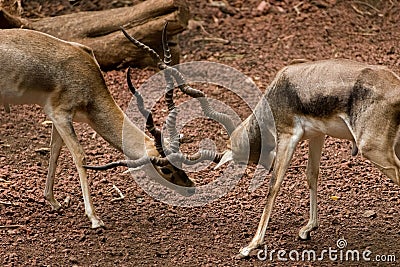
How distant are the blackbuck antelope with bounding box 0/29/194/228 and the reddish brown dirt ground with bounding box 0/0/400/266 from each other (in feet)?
1.24

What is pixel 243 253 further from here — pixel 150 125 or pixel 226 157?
pixel 150 125

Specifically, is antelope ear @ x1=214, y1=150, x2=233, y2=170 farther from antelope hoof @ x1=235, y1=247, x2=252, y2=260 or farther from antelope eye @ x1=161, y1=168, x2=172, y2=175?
antelope hoof @ x1=235, y1=247, x2=252, y2=260

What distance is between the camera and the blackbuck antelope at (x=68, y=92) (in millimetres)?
7293

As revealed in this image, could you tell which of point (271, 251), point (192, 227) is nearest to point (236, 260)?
point (271, 251)

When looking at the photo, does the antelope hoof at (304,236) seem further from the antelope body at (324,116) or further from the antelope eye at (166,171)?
the antelope eye at (166,171)

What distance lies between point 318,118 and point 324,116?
0.07 metres

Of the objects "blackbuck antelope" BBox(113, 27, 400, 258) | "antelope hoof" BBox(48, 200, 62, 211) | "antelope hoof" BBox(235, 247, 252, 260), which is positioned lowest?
"antelope hoof" BBox(48, 200, 62, 211)

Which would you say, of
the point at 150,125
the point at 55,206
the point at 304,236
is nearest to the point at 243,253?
the point at 304,236

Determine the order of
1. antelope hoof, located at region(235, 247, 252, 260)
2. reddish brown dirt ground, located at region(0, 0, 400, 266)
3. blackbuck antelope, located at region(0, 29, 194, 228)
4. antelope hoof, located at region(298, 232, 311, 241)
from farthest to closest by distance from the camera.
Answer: blackbuck antelope, located at region(0, 29, 194, 228) → antelope hoof, located at region(298, 232, 311, 241) → reddish brown dirt ground, located at region(0, 0, 400, 266) → antelope hoof, located at region(235, 247, 252, 260)

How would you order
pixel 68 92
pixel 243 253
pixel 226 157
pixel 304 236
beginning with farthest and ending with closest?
pixel 68 92
pixel 226 157
pixel 304 236
pixel 243 253

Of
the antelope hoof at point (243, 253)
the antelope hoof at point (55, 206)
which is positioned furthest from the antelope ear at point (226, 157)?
the antelope hoof at point (55, 206)

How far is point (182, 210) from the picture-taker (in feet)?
25.2

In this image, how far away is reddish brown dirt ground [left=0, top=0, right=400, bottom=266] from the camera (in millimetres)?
6746

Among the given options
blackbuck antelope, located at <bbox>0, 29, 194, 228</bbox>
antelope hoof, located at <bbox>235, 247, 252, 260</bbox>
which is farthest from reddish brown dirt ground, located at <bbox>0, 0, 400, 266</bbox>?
blackbuck antelope, located at <bbox>0, 29, 194, 228</bbox>
